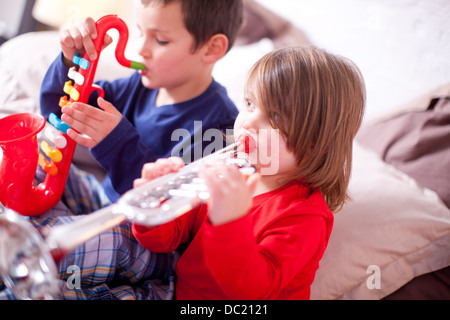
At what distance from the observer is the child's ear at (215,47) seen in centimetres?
99

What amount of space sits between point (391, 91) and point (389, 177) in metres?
0.43

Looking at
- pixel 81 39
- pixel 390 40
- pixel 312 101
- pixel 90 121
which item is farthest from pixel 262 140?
pixel 390 40

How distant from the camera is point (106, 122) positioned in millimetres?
811

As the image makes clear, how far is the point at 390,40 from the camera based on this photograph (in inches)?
51.3

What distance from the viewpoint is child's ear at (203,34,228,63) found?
3.24ft

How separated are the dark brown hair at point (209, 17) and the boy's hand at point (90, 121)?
0.90 feet

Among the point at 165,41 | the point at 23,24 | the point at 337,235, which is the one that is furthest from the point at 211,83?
the point at 23,24

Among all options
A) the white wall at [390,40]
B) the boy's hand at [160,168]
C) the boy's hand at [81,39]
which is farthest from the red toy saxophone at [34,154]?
the white wall at [390,40]

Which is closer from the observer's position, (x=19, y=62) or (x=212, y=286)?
(x=212, y=286)

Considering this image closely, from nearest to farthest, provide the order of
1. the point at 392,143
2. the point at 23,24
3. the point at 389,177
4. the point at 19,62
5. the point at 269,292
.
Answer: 1. the point at 269,292
2. the point at 389,177
3. the point at 392,143
4. the point at 19,62
5. the point at 23,24

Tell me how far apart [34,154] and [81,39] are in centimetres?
26

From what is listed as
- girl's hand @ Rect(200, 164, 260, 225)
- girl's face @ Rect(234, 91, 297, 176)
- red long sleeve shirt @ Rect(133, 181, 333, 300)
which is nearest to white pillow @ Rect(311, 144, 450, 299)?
red long sleeve shirt @ Rect(133, 181, 333, 300)
